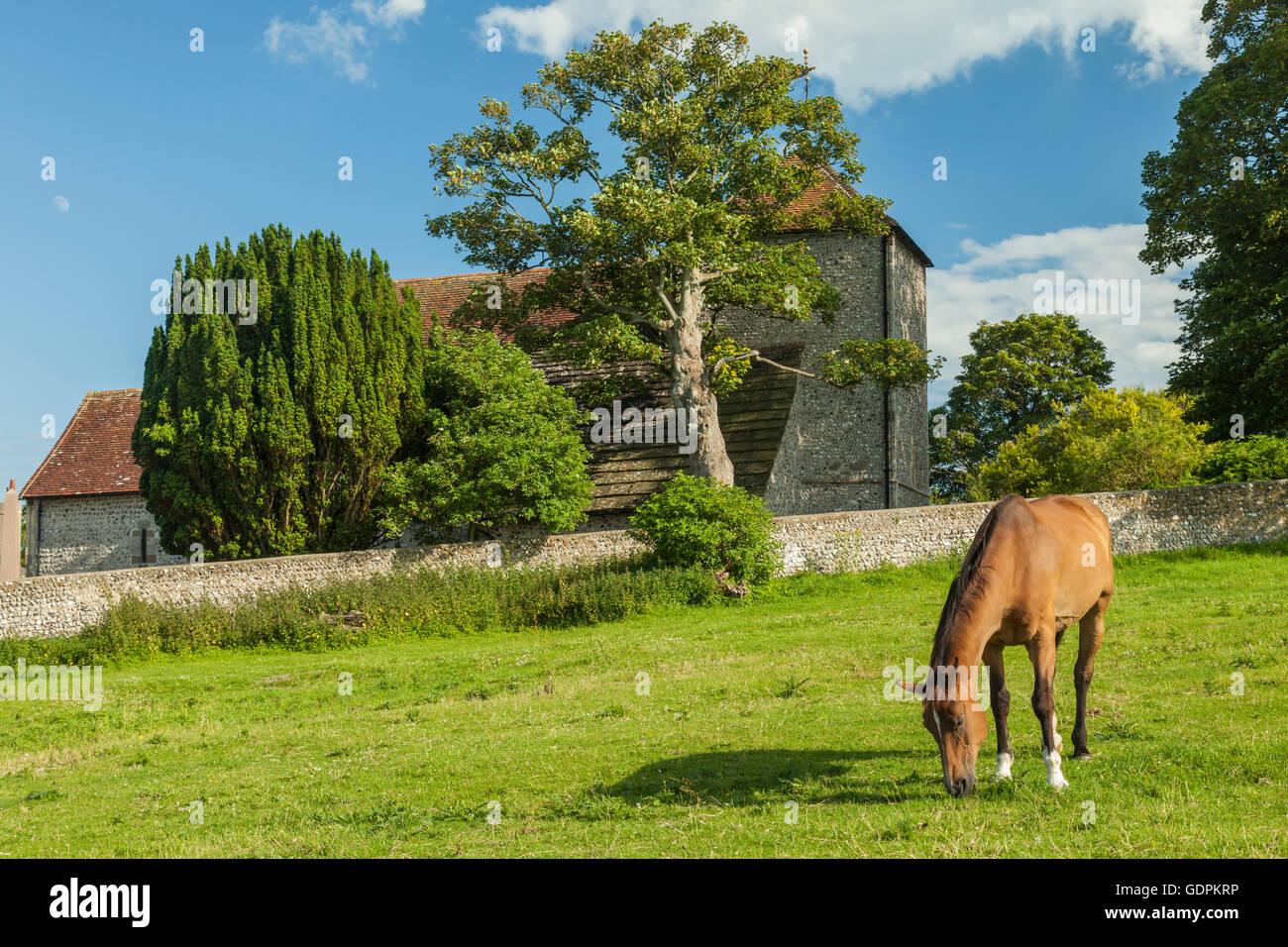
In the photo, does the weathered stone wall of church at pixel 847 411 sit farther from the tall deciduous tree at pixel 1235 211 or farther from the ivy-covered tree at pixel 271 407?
the ivy-covered tree at pixel 271 407

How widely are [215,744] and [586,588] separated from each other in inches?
390

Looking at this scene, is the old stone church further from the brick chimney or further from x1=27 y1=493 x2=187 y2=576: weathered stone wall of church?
the brick chimney

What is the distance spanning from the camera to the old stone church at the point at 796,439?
31.0 meters

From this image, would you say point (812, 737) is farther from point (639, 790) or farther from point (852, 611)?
point (852, 611)

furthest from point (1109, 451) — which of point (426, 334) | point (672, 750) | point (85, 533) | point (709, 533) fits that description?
point (85, 533)

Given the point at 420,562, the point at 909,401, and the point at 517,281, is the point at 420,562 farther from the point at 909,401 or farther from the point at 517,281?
the point at 909,401

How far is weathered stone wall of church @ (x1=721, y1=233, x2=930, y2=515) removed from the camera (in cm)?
3184

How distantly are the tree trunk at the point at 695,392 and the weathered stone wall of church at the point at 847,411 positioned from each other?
16.1 feet

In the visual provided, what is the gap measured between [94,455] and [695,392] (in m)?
21.7

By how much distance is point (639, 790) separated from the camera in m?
9.01

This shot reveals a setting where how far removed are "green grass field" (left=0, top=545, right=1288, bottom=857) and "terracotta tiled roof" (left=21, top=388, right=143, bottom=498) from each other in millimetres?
15969

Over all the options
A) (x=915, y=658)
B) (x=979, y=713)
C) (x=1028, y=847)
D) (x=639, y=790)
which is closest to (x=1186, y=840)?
(x=1028, y=847)

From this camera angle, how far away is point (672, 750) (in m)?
10.6

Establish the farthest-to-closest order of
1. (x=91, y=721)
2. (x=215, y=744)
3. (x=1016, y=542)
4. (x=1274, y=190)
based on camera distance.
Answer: (x=1274, y=190) < (x=91, y=721) < (x=215, y=744) < (x=1016, y=542)
